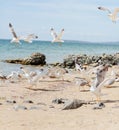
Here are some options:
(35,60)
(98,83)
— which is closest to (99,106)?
(98,83)

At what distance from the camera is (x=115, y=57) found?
1954 inches

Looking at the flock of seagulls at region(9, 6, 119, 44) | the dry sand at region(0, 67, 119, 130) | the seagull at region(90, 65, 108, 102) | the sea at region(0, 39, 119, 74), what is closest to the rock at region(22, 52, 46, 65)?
the sea at region(0, 39, 119, 74)

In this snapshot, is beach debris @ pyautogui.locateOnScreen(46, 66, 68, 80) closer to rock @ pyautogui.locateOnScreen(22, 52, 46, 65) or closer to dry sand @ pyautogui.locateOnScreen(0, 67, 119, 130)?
dry sand @ pyautogui.locateOnScreen(0, 67, 119, 130)

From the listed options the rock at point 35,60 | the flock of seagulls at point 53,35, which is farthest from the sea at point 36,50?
the flock of seagulls at point 53,35

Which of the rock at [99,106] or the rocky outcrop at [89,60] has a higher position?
the rock at [99,106]

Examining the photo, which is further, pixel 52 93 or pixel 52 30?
pixel 52 30

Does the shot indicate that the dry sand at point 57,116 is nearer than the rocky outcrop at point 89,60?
Yes

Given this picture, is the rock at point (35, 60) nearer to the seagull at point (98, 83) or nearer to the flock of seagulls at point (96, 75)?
the flock of seagulls at point (96, 75)

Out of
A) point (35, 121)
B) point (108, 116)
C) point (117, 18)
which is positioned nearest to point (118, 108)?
point (108, 116)

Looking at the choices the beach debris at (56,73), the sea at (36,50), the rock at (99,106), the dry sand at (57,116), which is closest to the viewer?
the dry sand at (57,116)

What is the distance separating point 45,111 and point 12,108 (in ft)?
3.89

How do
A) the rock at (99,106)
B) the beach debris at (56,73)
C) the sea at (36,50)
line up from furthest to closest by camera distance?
the sea at (36,50) < the beach debris at (56,73) < the rock at (99,106)

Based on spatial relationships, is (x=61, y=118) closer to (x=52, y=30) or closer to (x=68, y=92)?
(x=68, y=92)

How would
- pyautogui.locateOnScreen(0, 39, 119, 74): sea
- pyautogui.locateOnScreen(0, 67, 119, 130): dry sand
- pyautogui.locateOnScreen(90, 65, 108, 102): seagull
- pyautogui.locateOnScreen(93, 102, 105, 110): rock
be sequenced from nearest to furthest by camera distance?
pyautogui.locateOnScreen(0, 67, 119, 130): dry sand → pyautogui.locateOnScreen(93, 102, 105, 110): rock → pyautogui.locateOnScreen(90, 65, 108, 102): seagull → pyautogui.locateOnScreen(0, 39, 119, 74): sea
